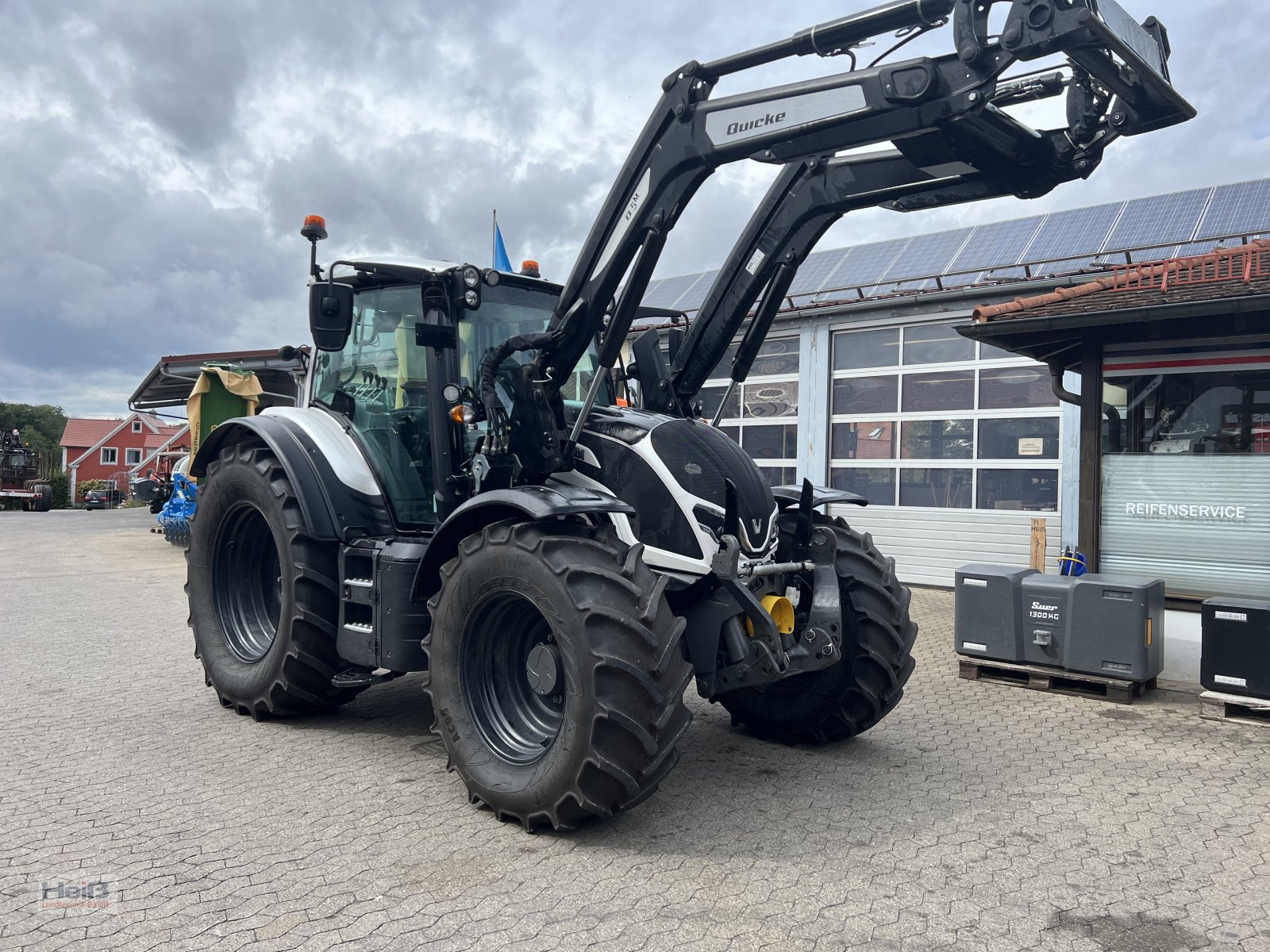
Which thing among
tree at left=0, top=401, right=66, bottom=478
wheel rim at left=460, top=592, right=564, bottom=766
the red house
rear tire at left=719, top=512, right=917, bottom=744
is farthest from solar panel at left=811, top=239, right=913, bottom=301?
tree at left=0, top=401, right=66, bottom=478

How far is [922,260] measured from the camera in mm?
14008

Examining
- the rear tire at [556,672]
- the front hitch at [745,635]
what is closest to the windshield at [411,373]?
the rear tire at [556,672]

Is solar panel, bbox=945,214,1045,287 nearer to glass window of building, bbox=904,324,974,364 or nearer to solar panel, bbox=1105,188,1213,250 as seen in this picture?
glass window of building, bbox=904,324,974,364

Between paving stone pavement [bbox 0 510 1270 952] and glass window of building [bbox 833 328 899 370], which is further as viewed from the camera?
glass window of building [bbox 833 328 899 370]

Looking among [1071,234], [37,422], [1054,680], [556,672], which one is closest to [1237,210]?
[1071,234]

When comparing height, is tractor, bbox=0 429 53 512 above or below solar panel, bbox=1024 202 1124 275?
below

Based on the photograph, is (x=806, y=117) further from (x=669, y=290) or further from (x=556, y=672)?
(x=669, y=290)

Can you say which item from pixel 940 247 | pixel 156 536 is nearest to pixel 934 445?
pixel 940 247

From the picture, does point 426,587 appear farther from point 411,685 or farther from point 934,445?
point 934,445

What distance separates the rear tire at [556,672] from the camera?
11.7 feet

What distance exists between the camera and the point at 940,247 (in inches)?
566

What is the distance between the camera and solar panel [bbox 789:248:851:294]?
14.9 m

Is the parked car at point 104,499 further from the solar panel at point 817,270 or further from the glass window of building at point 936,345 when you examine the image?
the glass window of building at point 936,345

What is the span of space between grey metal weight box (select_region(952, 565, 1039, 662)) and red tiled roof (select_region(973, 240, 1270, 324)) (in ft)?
8.18
